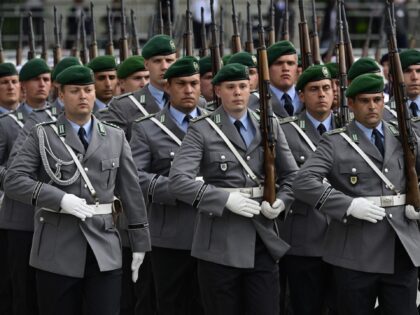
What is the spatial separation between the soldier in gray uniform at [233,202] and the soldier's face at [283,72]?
5.94 feet

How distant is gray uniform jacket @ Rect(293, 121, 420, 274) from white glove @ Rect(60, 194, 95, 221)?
4.67 feet

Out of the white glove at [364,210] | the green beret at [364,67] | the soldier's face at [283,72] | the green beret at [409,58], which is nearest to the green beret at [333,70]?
the soldier's face at [283,72]

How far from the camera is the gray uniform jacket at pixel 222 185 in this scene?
9.41 metres

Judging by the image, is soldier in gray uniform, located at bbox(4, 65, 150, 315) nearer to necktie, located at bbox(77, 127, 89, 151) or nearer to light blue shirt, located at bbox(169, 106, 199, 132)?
necktie, located at bbox(77, 127, 89, 151)

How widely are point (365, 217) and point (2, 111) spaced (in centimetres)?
447

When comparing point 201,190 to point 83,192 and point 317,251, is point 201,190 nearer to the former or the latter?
point 83,192

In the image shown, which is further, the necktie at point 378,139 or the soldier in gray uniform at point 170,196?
the soldier in gray uniform at point 170,196

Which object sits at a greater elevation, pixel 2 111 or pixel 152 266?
pixel 2 111

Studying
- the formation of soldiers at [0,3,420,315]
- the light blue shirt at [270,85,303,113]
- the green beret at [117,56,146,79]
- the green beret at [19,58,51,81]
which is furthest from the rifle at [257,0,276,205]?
the green beret at [19,58,51,81]

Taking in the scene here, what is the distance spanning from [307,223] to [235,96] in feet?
4.25

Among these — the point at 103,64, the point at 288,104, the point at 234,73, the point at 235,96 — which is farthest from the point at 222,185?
the point at 103,64

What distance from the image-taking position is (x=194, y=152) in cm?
957

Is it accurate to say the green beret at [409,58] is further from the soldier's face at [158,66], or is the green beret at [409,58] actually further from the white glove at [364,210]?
the white glove at [364,210]

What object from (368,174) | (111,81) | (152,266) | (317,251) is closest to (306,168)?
(368,174)
